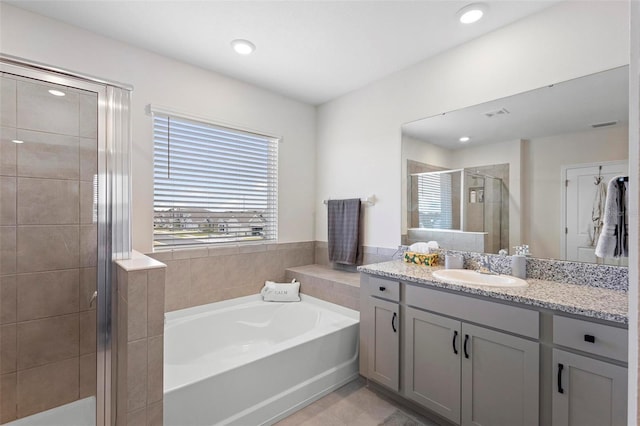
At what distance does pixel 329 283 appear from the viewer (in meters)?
2.88

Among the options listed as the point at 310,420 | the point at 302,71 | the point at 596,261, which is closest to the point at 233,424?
the point at 310,420

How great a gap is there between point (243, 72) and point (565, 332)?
296 centimetres

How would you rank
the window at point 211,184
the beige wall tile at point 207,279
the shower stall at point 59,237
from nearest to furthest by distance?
1. the shower stall at point 59,237
2. the window at point 211,184
3. the beige wall tile at point 207,279

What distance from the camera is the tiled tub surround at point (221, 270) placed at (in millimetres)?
2592

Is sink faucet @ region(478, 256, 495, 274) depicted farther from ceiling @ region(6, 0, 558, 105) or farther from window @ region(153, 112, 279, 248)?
window @ region(153, 112, 279, 248)

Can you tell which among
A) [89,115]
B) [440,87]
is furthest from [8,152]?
[440,87]

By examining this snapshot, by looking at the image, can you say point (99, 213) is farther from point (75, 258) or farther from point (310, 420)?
point (310, 420)

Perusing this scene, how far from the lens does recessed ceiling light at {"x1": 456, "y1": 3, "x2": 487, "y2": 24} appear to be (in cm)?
192

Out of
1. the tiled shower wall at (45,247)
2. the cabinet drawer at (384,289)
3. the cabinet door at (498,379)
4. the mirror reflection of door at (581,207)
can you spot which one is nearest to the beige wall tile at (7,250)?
the tiled shower wall at (45,247)

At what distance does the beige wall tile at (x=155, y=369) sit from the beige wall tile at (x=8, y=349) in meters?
1.08

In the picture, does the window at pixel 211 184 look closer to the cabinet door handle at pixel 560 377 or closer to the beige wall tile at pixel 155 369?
the beige wall tile at pixel 155 369

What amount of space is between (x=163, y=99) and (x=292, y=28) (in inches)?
48.3

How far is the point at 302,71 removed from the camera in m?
2.79

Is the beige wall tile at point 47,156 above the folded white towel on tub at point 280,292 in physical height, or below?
above
